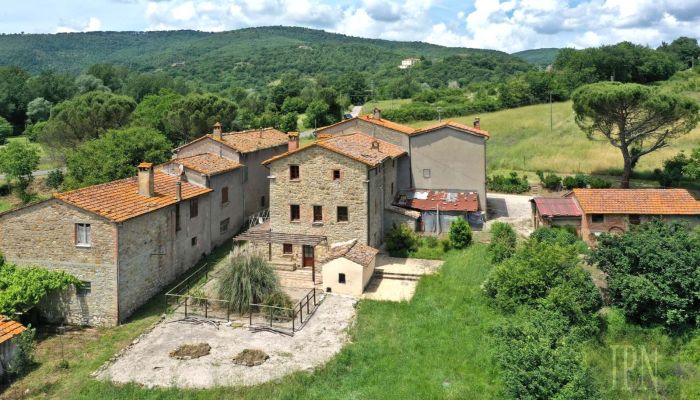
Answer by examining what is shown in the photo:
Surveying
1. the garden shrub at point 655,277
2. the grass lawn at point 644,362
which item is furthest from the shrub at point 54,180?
the grass lawn at point 644,362

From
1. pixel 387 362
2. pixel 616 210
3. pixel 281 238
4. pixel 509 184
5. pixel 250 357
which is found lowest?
pixel 387 362

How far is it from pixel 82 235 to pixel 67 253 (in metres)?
1.11

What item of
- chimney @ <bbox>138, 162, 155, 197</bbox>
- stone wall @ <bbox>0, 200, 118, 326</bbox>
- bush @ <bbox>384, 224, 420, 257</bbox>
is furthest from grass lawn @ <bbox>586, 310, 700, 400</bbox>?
chimney @ <bbox>138, 162, 155, 197</bbox>

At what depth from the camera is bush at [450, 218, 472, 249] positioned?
32.6 metres

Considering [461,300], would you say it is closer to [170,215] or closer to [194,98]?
[170,215]

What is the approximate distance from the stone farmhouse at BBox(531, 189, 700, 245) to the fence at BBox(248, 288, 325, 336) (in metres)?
16.8

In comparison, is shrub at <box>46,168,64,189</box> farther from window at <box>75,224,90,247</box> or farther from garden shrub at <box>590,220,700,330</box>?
garden shrub at <box>590,220,700,330</box>

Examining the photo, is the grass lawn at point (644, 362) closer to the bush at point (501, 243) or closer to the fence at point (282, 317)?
the bush at point (501, 243)

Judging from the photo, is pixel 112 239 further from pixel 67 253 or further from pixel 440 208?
pixel 440 208

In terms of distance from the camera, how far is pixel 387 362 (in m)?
19.6

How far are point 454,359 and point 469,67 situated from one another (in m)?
153

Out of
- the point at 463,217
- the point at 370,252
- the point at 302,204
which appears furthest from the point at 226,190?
the point at 463,217

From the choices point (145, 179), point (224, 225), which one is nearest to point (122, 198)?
point (145, 179)

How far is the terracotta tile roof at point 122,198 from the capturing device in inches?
953
